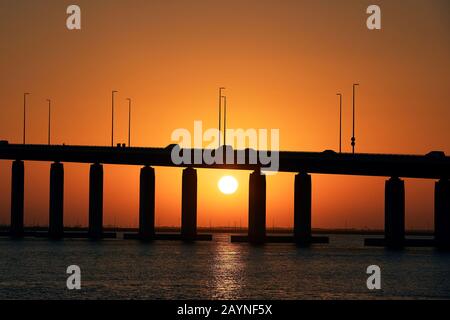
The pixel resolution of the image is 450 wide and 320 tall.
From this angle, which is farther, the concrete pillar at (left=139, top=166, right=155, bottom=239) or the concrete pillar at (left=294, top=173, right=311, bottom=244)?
the concrete pillar at (left=139, top=166, right=155, bottom=239)

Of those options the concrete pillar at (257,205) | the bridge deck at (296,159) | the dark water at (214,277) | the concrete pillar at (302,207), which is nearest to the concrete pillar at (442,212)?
the bridge deck at (296,159)

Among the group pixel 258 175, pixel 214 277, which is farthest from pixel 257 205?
pixel 214 277

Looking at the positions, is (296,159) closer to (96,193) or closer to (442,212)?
(442,212)

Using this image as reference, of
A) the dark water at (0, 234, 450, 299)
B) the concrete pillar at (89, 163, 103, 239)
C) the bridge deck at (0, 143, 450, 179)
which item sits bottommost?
the dark water at (0, 234, 450, 299)

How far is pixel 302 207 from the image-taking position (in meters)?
178

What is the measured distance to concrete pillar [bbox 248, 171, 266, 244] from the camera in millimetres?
174500

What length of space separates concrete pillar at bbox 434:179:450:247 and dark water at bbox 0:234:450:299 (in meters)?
39.6

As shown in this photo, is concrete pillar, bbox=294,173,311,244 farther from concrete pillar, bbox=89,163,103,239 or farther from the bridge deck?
concrete pillar, bbox=89,163,103,239

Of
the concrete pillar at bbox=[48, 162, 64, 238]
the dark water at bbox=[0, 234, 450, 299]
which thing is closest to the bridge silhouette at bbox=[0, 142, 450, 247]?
the concrete pillar at bbox=[48, 162, 64, 238]

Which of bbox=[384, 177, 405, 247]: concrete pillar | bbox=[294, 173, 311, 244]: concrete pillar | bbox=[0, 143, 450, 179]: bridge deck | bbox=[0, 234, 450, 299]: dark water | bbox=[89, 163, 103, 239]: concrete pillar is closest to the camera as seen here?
bbox=[0, 234, 450, 299]: dark water

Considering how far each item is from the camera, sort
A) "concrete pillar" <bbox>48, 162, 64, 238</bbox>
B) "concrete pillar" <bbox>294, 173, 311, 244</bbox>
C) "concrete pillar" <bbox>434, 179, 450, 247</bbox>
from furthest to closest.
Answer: "concrete pillar" <bbox>48, 162, 64, 238</bbox> < "concrete pillar" <bbox>294, 173, 311, 244</bbox> < "concrete pillar" <bbox>434, 179, 450, 247</bbox>
